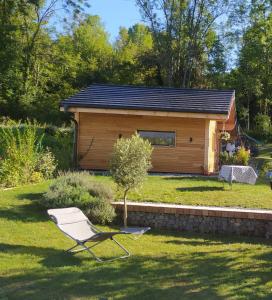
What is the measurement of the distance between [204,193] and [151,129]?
6249 mm

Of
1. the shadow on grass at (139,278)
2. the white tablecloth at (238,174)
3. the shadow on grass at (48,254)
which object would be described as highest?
the white tablecloth at (238,174)

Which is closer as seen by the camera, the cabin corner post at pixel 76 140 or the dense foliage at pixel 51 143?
the dense foliage at pixel 51 143

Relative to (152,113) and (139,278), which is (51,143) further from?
(139,278)

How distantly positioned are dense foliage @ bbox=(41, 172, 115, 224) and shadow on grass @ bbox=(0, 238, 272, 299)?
223cm

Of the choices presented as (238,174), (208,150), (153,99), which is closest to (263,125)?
(153,99)

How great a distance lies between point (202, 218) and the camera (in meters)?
10.3

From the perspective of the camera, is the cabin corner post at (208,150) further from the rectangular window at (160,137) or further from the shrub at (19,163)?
the shrub at (19,163)

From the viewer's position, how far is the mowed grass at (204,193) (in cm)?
1136

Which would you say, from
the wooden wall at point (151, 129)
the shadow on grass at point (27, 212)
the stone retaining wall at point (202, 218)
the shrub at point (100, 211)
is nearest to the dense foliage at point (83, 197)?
the shrub at point (100, 211)

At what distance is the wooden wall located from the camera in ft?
59.3

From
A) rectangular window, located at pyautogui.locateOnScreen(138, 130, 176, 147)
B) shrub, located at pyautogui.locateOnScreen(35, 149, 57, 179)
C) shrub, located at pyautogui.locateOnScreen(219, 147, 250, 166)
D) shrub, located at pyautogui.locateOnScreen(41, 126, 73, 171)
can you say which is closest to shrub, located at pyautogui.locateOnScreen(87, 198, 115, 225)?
shrub, located at pyautogui.locateOnScreen(35, 149, 57, 179)

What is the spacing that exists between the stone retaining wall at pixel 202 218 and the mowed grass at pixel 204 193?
2.25 ft

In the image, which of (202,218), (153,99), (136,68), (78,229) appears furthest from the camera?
(136,68)

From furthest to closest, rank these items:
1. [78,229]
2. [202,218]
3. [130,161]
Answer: [202,218] → [130,161] → [78,229]
